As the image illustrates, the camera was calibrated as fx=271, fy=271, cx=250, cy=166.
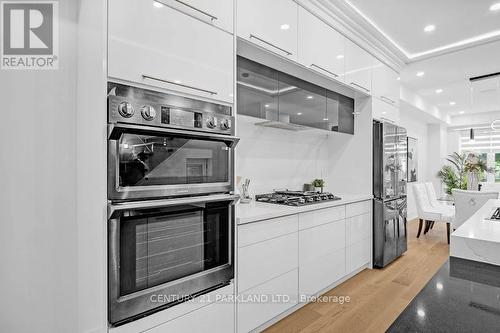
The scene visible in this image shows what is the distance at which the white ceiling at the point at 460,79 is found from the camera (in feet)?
11.9

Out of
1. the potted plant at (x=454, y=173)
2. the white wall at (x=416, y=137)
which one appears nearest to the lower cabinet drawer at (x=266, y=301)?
the white wall at (x=416, y=137)

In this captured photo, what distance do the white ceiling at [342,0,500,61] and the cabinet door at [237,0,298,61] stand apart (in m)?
0.76

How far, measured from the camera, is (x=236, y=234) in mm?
1746

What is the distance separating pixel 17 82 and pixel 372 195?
3.36 m

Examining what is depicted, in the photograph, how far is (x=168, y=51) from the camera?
56.3 inches

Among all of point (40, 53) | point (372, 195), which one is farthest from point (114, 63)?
point (372, 195)

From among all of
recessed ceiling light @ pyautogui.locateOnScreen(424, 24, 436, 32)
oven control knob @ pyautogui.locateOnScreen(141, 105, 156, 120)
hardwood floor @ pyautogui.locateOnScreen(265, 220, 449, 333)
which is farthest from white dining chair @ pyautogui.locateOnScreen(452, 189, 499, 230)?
oven control knob @ pyautogui.locateOnScreen(141, 105, 156, 120)

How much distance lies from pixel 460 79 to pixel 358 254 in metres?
3.74

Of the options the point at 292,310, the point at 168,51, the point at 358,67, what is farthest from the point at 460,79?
the point at 168,51

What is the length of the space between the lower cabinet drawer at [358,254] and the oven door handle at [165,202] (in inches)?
72.1

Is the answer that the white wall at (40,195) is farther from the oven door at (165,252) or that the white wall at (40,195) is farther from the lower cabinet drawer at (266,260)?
the lower cabinet drawer at (266,260)

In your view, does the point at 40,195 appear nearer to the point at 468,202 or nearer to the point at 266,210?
the point at 266,210

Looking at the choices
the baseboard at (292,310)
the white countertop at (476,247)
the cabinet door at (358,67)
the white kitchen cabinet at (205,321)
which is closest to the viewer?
the white countertop at (476,247)

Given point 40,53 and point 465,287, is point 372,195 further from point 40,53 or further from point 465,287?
point 40,53
